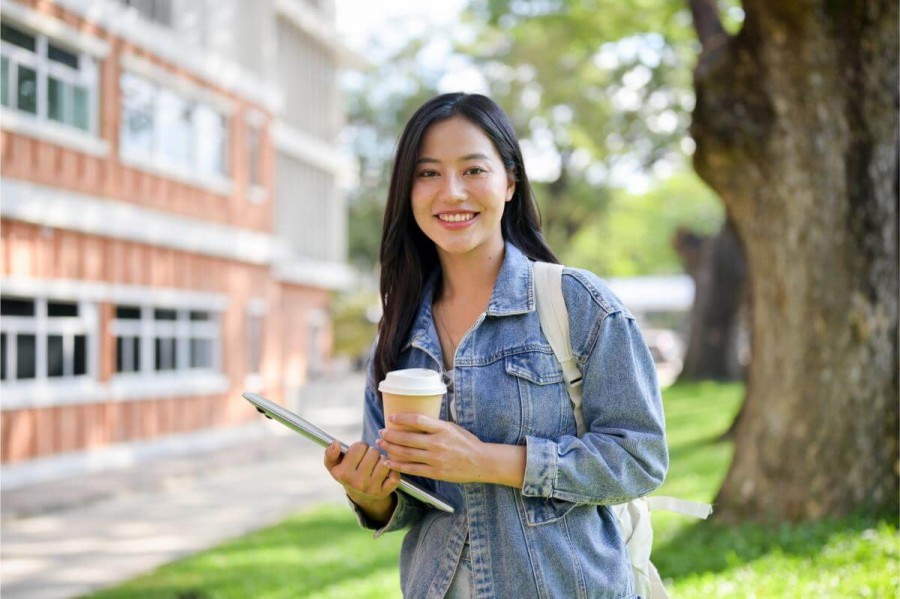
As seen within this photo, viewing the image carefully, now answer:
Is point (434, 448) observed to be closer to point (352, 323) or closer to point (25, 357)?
point (25, 357)

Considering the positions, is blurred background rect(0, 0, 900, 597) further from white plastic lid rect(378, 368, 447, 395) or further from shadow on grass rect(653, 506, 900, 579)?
white plastic lid rect(378, 368, 447, 395)

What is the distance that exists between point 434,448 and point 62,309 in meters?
12.2

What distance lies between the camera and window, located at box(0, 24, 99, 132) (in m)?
11.9

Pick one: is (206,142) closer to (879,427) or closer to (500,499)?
(879,427)

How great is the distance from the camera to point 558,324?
2.20 m

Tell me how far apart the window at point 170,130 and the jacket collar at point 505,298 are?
13.0 m

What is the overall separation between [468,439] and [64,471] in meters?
11.9

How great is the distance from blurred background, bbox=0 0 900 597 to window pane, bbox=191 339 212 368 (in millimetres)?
78

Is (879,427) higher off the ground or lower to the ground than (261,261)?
lower

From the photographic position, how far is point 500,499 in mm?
2176

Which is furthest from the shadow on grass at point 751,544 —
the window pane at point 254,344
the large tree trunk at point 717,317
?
the large tree trunk at point 717,317

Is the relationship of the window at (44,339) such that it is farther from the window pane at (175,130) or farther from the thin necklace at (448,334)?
the thin necklace at (448,334)

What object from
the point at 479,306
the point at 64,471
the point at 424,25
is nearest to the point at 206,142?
the point at 64,471

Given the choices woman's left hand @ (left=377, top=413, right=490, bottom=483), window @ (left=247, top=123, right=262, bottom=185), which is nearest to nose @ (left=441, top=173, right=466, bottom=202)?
woman's left hand @ (left=377, top=413, right=490, bottom=483)
